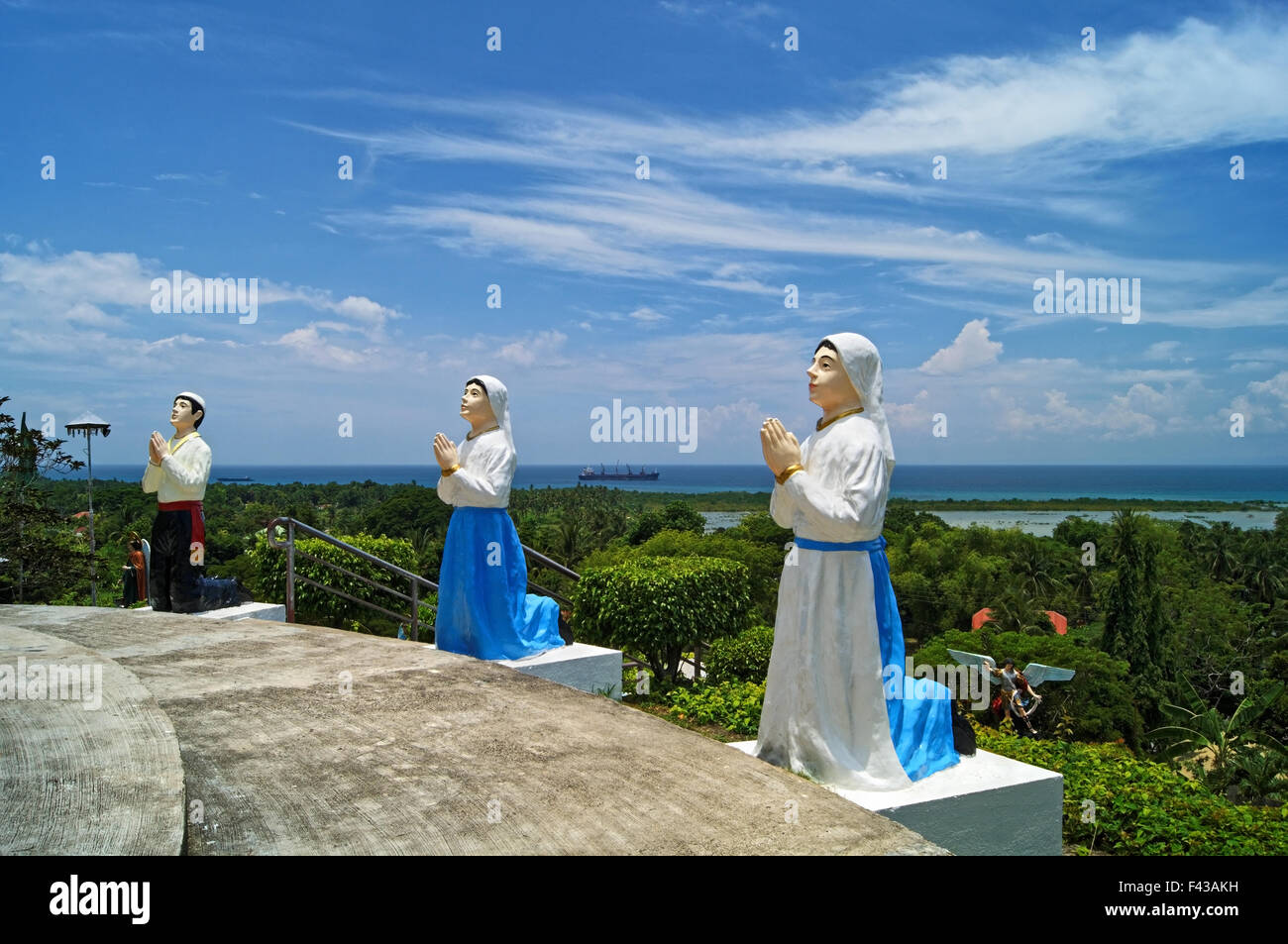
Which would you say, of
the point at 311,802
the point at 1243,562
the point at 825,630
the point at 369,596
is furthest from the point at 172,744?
the point at 1243,562

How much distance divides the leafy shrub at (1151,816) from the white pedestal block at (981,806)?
57.4 inches

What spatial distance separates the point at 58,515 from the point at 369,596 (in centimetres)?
720

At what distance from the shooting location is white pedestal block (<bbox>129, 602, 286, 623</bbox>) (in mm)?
9680

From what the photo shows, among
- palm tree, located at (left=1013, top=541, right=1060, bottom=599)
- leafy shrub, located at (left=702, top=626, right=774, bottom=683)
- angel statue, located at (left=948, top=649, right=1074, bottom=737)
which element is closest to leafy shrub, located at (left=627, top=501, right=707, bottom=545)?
palm tree, located at (left=1013, top=541, right=1060, bottom=599)

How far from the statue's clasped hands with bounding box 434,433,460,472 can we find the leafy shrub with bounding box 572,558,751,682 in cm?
341

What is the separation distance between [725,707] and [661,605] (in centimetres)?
331

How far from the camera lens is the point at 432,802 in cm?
438

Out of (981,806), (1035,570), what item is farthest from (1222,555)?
(981,806)

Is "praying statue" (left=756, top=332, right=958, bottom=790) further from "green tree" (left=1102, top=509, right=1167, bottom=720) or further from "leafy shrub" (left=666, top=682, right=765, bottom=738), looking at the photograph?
"green tree" (left=1102, top=509, right=1167, bottom=720)

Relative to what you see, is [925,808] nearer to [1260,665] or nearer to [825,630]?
[825,630]

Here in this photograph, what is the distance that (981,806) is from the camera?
4867 millimetres

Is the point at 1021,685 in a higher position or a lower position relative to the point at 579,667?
lower

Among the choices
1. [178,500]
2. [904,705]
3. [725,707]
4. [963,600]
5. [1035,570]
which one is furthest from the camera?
[1035,570]

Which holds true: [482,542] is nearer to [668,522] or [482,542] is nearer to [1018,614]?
[668,522]
